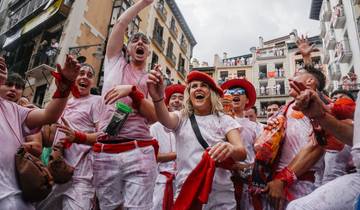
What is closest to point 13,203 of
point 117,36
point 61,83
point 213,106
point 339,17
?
point 61,83

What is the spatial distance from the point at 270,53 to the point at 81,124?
41560 millimetres

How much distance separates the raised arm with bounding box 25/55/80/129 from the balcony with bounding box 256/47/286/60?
4126 cm

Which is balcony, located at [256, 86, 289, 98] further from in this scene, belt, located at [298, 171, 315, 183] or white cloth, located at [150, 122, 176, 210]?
belt, located at [298, 171, 315, 183]

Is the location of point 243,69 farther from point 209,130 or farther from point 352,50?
point 209,130

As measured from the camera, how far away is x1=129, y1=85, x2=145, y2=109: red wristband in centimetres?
280

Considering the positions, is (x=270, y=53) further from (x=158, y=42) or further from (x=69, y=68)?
(x=69, y=68)

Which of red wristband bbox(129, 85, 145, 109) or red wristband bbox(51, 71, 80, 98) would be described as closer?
red wristband bbox(51, 71, 80, 98)

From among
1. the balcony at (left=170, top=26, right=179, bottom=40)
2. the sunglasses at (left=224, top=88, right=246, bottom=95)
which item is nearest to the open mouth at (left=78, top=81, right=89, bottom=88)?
the sunglasses at (left=224, top=88, right=246, bottom=95)

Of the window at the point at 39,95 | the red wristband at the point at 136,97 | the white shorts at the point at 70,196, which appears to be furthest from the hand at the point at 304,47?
the window at the point at 39,95

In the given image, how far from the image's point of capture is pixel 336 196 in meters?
1.81

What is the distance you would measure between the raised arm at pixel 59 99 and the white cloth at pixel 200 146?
1070mm

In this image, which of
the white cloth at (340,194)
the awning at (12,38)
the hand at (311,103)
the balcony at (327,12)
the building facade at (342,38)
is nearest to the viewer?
the white cloth at (340,194)

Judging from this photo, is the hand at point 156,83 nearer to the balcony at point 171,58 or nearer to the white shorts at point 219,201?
the white shorts at point 219,201

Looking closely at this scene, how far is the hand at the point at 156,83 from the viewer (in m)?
2.56
